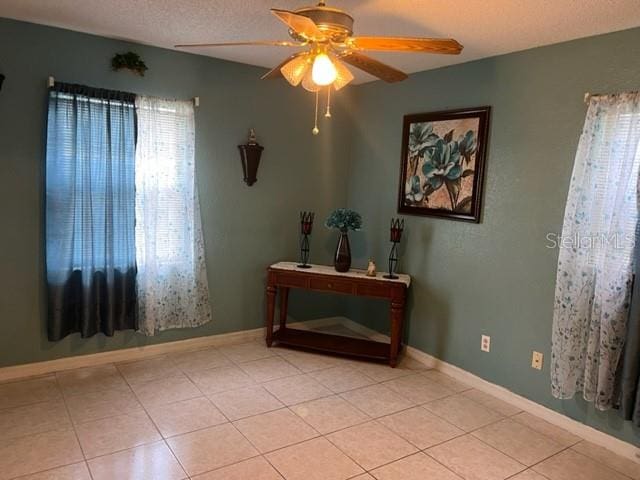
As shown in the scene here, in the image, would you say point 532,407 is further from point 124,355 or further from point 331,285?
point 124,355

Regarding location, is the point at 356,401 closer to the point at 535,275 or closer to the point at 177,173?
the point at 535,275

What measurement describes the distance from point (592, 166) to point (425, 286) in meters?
1.52

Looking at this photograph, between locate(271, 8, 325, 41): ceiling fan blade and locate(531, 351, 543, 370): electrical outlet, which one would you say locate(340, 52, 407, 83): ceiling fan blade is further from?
locate(531, 351, 543, 370): electrical outlet

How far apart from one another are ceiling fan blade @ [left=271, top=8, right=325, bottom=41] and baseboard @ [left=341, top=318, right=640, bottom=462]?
254 centimetres

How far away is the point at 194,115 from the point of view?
11.4 feet

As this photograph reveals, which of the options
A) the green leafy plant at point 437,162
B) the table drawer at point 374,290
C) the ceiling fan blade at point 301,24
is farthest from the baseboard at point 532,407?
the ceiling fan blade at point 301,24

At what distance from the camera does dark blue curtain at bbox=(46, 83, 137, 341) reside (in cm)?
A: 299

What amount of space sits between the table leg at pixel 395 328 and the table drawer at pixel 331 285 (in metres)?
0.37

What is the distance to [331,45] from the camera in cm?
194

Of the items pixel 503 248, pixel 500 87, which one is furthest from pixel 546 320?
pixel 500 87

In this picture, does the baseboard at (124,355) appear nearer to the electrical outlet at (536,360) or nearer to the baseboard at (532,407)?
the baseboard at (532,407)

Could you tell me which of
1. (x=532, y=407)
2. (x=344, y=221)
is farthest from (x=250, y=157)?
(x=532, y=407)

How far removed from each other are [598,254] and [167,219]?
2808 millimetres

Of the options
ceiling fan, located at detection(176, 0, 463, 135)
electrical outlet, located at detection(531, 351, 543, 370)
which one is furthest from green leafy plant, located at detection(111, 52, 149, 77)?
electrical outlet, located at detection(531, 351, 543, 370)
